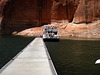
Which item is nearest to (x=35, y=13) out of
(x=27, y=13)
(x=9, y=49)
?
(x=27, y=13)

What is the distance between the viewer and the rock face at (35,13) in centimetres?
4825

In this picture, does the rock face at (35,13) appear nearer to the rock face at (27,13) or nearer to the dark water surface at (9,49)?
the rock face at (27,13)

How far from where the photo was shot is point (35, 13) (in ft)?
170

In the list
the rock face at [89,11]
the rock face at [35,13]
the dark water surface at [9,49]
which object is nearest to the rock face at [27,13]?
the rock face at [35,13]

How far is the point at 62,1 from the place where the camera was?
48.5 metres

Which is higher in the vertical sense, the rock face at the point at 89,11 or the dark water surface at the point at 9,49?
the rock face at the point at 89,11

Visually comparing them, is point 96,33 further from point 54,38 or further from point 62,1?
point 62,1

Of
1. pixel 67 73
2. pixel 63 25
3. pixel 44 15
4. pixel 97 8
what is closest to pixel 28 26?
pixel 44 15

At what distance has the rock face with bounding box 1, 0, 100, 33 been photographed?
158 ft

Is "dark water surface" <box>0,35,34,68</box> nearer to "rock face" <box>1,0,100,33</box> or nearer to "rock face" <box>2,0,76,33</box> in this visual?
"rock face" <box>1,0,100,33</box>

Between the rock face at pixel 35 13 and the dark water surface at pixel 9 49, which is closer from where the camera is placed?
the dark water surface at pixel 9 49

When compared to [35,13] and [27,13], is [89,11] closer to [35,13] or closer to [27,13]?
[35,13]

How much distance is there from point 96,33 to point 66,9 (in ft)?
61.7

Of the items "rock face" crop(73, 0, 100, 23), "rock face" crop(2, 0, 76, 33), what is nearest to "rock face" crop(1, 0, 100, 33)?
"rock face" crop(2, 0, 76, 33)
